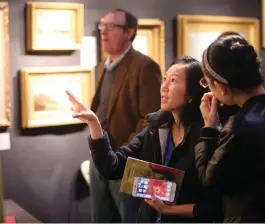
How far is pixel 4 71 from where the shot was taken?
2.51 m

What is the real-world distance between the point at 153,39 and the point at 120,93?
72cm

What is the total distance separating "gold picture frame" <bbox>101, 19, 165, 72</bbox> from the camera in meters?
2.80

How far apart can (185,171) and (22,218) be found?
1.05 meters

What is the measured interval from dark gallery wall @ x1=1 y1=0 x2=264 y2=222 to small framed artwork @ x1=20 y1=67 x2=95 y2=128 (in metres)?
0.05

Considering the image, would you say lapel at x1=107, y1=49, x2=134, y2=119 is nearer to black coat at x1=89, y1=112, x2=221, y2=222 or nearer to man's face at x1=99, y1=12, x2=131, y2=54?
man's face at x1=99, y1=12, x2=131, y2=54

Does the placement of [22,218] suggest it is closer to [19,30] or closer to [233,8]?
[19,30]

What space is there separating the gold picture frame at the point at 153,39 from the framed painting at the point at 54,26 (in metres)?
0.34

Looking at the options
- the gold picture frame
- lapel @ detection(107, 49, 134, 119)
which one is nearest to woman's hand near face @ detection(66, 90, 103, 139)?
lapel @ detection(107, 49, 134, 119)

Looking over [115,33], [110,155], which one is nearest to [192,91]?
[110,155]

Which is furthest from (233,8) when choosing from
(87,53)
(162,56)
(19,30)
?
(19,30)

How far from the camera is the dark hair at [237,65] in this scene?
1398mm

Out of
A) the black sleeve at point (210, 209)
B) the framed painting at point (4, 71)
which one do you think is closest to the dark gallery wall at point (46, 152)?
the framed painting at point (4, 71)

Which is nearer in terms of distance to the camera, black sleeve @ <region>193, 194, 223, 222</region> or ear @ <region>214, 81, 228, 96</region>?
ear @ <region>214, 81, 228, 96</region>

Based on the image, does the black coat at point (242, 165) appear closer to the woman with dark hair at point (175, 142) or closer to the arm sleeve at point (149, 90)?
the woman with dark hair at point (175, 142)
